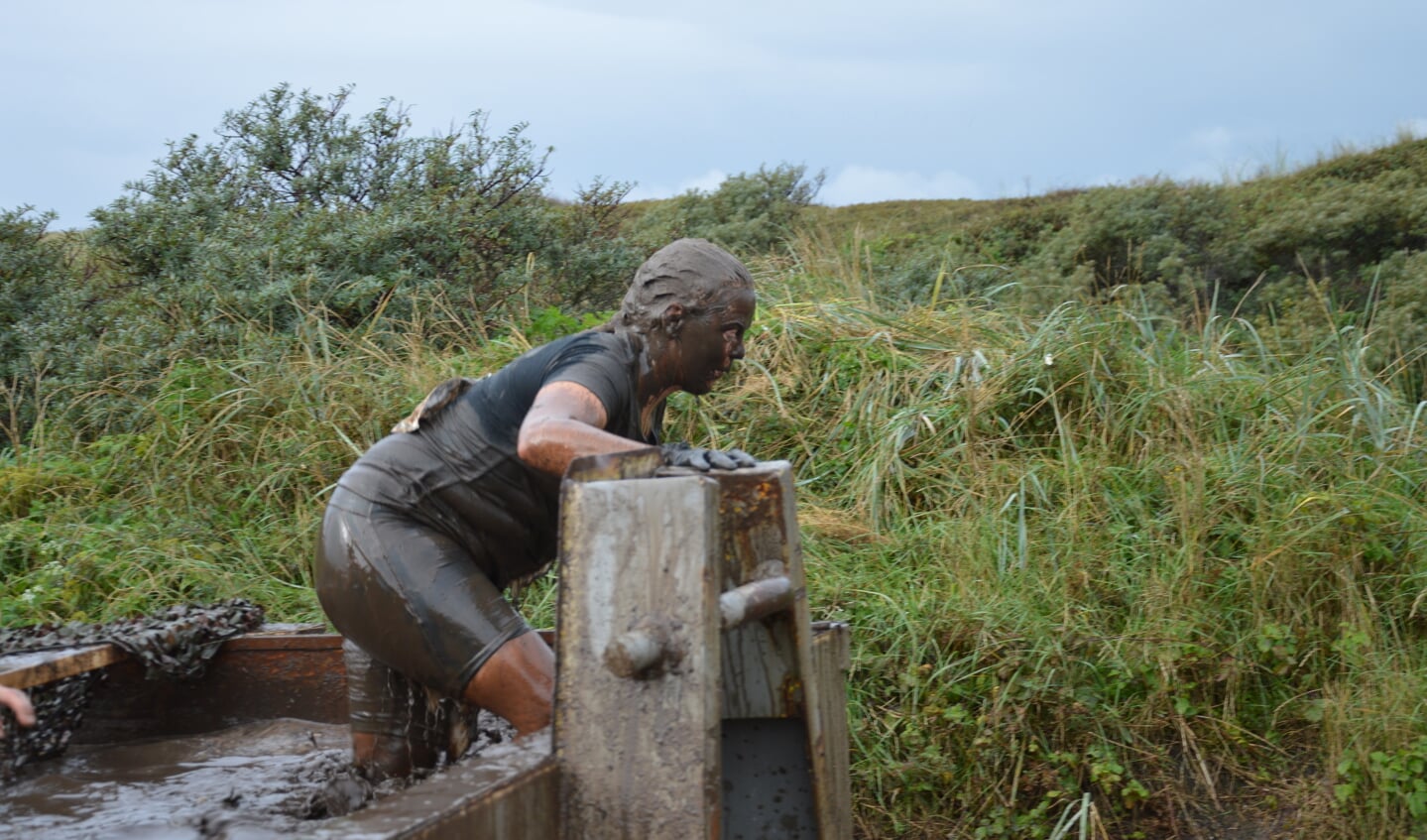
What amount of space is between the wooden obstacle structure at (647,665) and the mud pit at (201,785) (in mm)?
552

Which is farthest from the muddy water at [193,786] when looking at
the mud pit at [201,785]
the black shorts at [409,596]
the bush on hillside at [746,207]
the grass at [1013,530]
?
the bush on hillside at [746,207]

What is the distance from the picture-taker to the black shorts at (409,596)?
2691 mm

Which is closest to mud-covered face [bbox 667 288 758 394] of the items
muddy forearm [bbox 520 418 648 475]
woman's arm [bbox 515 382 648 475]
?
woman's arm [bbox 515 382 648 475]

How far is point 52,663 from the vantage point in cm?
337

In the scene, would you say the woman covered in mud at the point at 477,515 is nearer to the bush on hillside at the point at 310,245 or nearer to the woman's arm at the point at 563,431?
the woman's arm at the point at 563,431

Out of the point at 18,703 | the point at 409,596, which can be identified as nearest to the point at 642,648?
the point at 409,596

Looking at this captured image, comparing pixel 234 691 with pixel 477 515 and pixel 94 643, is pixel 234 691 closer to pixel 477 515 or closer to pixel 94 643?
pixel 94 643

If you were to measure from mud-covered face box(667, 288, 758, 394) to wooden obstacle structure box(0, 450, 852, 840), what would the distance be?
0.53 meters

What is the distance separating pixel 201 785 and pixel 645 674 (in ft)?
5.57

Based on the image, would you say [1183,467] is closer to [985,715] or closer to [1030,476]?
[1030,476]

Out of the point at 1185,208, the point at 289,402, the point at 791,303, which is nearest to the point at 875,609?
the point at 791,303

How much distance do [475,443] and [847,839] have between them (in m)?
1.17

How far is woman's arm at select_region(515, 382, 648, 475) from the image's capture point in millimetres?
2443

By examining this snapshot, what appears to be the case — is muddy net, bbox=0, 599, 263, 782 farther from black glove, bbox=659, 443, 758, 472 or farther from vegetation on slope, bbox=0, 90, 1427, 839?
black glove, bbox=659, 443, 758, 472
